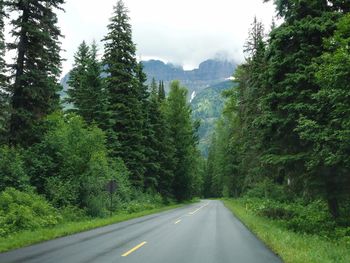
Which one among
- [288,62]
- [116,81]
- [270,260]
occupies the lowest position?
[270,260]

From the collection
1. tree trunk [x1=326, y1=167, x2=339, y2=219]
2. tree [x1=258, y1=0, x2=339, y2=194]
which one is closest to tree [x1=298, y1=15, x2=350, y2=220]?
tree trunk [x1=326, y1=167, x2=339, y2=219]

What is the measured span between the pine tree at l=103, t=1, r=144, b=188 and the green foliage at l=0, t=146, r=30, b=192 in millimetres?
15974

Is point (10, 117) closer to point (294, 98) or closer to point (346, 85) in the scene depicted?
point (294, 98)

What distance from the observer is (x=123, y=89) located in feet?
124

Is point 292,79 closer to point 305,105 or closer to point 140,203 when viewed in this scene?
point 305,105

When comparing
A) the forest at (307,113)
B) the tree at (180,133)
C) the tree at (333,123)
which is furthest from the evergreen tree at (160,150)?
the tree at (333,123)

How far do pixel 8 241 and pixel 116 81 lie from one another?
83.2ft

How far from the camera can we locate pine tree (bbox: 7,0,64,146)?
22.2m

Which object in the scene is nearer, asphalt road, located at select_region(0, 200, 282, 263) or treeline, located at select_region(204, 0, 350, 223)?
asphalt road, located at select_region(0, 200, 282, 263)

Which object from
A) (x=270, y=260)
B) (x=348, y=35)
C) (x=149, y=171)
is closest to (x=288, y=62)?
(x=348, y=35)

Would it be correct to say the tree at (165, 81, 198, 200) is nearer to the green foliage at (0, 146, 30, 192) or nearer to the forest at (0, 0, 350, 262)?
the forest at (0, 0, 350, 262)

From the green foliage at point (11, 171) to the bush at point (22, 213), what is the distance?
85cm

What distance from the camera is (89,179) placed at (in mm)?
25203

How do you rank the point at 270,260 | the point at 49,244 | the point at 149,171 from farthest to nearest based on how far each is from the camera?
the point at 149,171
the point at 49,244
the point at 270,260
